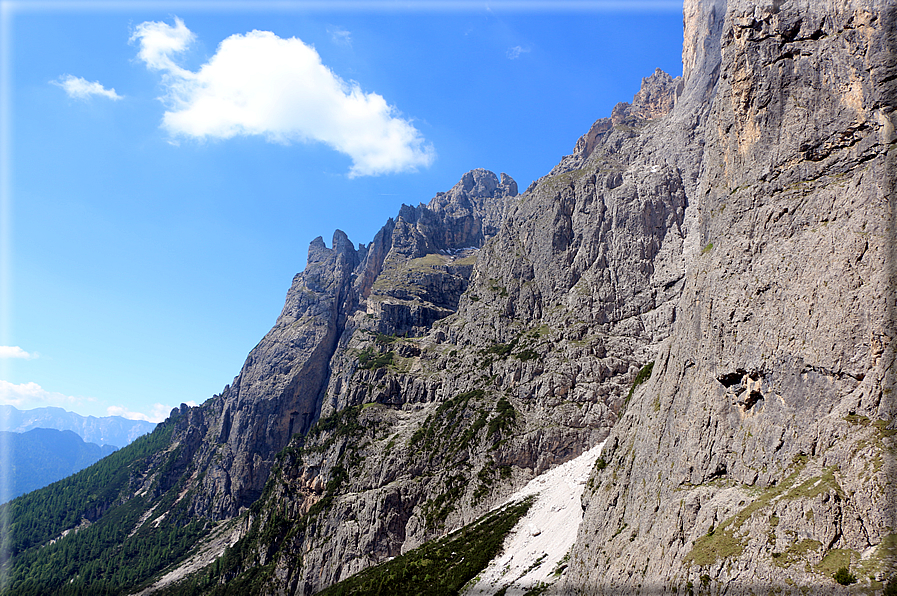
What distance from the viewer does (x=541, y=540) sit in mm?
89688

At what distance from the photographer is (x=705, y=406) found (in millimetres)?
40469

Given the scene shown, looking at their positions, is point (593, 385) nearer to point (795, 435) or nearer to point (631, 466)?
point (631, 466)

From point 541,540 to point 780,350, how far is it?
6710 cm

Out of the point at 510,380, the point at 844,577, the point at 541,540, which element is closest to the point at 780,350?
the point at 844,577

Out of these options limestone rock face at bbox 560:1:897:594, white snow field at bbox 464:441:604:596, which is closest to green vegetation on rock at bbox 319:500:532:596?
white snow field at bbox 464:441:604:596

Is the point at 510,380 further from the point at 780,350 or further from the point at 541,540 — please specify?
the point at 780,350

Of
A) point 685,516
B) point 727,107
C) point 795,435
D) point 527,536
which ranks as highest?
point 727,107

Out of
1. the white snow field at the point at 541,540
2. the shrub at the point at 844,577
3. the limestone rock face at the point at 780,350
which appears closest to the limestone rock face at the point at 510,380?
the white snow field at the point at 541,540

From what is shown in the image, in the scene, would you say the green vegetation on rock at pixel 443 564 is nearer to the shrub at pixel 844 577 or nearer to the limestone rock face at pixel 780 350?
the limestone rock face at pixel 780 350

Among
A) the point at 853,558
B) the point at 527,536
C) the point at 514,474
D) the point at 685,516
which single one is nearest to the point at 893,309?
the point at 853,558

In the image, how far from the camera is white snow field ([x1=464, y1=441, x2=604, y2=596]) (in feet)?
252

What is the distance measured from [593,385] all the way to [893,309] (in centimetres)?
10419

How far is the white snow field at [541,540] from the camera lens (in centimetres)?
7694

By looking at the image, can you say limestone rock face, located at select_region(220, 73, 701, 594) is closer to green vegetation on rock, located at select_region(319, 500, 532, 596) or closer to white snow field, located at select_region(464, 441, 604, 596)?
green vegetation on rock, located at select_region(319, 500, 532, 596)
